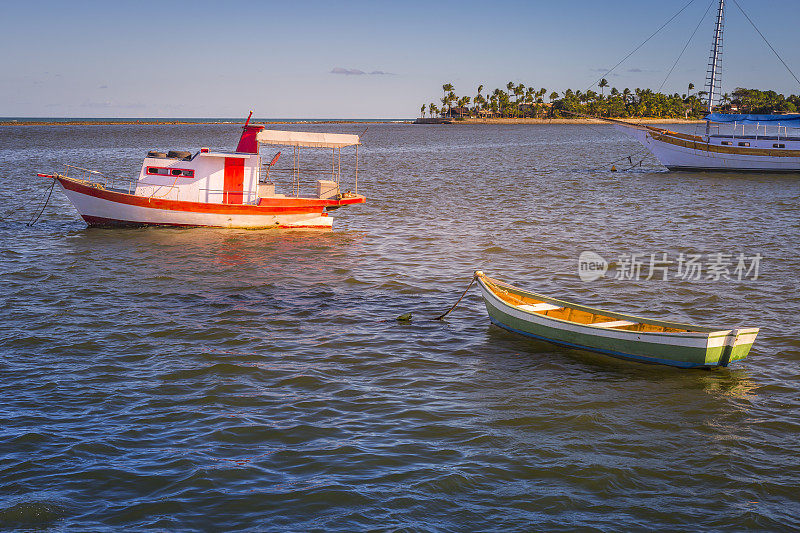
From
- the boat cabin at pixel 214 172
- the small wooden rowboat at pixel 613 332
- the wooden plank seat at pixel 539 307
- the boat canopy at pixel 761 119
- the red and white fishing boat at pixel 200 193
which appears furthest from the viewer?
the boat canopy at pixel 761 119

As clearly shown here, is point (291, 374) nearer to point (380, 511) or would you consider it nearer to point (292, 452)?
point (292, 452)

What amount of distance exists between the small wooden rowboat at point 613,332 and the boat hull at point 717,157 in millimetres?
51173

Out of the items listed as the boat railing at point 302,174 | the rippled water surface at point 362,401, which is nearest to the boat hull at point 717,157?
the boat railing at point 302,174

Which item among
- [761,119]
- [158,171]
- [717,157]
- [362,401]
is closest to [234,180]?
[158,171]

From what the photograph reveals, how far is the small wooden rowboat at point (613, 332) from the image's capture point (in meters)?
13.9

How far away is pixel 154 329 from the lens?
16.7 metres

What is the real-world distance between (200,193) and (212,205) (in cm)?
99

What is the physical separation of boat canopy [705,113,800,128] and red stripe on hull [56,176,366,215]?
45634mm

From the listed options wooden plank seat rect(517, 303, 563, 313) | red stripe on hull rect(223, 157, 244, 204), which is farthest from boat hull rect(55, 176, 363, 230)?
wooden plank seat rect(517, 303, 563, 313)

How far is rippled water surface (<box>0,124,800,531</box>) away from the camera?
30.9 feet

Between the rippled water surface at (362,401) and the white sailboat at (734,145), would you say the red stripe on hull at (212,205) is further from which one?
the white sailboat at (734,145)

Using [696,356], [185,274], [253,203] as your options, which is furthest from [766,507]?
[253,203]

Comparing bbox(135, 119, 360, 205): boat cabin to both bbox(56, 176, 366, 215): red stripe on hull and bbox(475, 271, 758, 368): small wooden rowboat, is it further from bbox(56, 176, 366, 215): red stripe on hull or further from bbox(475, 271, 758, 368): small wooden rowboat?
bbox(475, 271, 758, 368): small wooden rowboat

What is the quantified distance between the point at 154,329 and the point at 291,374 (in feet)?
15.5
